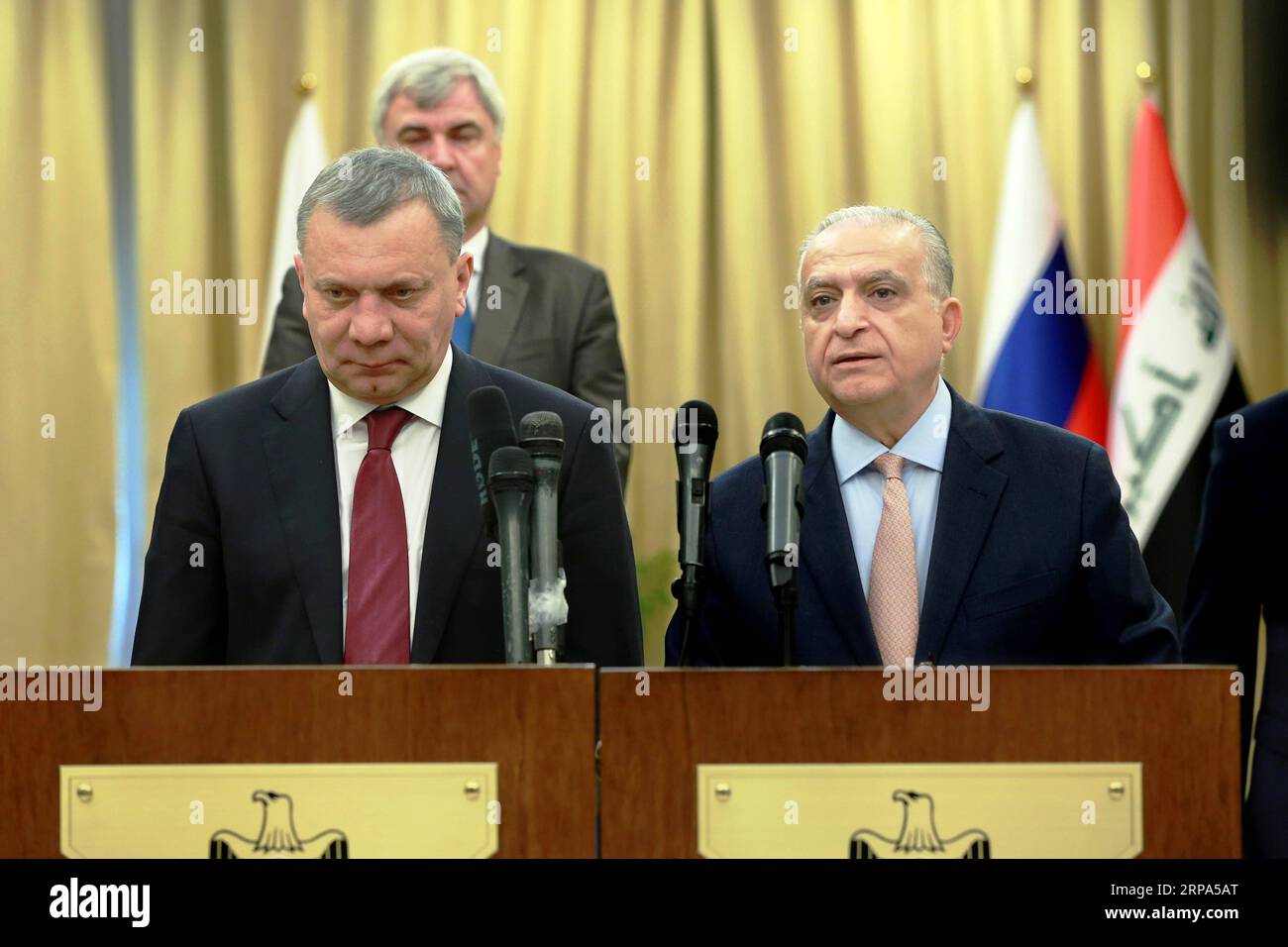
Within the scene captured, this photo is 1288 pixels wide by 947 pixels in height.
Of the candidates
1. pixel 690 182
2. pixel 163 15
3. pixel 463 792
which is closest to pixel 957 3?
pixel 690 182

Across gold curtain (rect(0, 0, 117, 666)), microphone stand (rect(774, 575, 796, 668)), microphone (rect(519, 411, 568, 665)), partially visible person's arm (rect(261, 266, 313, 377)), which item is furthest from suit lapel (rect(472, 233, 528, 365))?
microphone stand (rect(774, 575, 796, 668))

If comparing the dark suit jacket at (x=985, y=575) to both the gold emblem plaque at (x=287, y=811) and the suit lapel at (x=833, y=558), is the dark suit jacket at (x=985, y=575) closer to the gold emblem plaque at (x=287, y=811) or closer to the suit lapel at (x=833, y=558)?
the suit lapel at (x=833, y=558)

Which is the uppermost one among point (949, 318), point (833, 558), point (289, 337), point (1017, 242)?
point (1017, 242)

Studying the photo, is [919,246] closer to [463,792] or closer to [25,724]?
[463,792]

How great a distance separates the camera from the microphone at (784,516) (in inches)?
78.3

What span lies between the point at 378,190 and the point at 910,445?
943 millimetres

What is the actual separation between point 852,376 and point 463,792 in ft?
3.59

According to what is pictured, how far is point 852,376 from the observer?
260 cm

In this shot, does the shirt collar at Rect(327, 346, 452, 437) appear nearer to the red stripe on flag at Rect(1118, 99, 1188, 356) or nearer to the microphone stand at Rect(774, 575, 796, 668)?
the microphone stand at Rect(774, 575, 796, 668)

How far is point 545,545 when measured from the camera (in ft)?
6.43

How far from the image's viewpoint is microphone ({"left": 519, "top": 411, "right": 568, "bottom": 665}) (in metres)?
1.95

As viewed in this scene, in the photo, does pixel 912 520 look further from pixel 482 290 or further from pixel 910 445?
pixel 482 290

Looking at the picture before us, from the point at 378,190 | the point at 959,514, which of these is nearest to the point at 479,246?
the point at 378,190

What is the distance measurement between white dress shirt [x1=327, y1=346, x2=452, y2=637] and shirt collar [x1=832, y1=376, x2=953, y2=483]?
67cm
